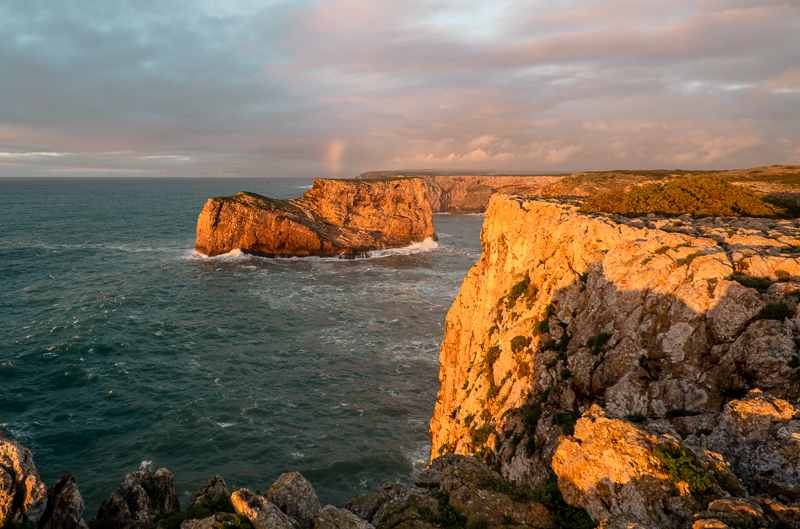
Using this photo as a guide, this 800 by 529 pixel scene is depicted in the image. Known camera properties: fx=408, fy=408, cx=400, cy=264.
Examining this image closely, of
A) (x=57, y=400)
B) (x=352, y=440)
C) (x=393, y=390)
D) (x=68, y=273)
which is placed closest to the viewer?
(x=352, y=440)

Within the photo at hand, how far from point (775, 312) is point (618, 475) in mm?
7741

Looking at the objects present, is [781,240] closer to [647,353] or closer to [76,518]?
[647,353]

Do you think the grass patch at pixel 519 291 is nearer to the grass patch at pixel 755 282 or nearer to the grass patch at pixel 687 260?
the grass patch at pixel 687 260

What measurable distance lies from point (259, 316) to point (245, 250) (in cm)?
3759

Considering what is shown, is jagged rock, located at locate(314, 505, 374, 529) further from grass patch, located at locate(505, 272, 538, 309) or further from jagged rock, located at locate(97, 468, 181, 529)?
grass patch, located at locate(505, 272, 538, 309)

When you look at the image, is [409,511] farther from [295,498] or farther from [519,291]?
[519,291]

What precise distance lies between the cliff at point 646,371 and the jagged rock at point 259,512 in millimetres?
8013

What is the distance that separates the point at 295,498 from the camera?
12.9 m

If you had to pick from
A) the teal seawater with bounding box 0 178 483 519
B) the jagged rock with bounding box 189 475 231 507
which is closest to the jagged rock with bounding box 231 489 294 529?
the jagged rock with bounding box 189 475 231 507

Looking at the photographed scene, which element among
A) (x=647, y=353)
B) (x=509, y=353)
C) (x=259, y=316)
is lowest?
(x=259, y=316)

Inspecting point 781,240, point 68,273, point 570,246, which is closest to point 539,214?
point 570,246

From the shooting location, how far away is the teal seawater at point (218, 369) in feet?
97.7

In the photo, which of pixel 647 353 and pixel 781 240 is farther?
pixel 781 240

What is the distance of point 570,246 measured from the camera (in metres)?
A: 22.6
